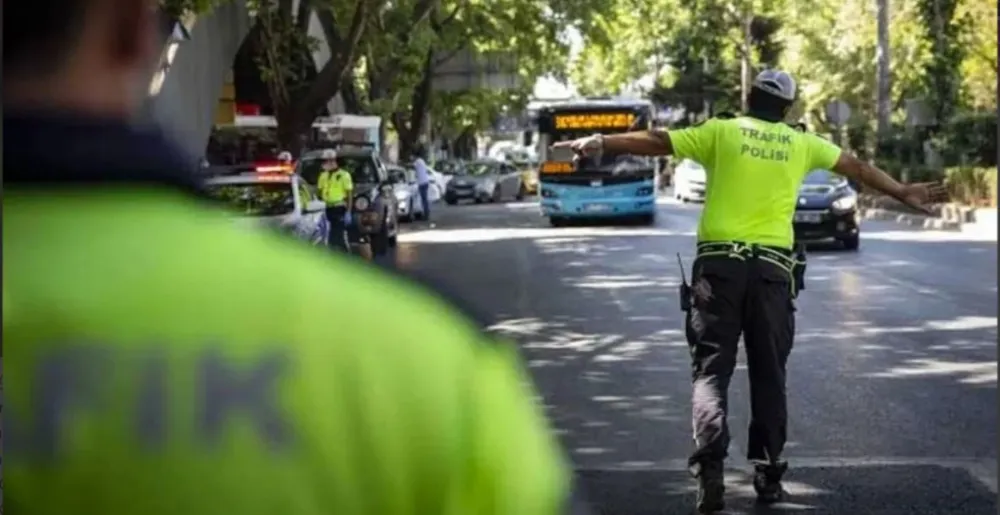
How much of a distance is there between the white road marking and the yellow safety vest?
13599 mm

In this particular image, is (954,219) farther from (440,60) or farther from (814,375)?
(440,60)

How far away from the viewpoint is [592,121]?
31.4m

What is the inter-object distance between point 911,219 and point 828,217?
31.3ft

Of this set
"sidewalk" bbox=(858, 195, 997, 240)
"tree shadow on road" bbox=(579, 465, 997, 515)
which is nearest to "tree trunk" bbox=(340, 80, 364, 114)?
"sidewalk" bbox=(858, 195, 997, 240)

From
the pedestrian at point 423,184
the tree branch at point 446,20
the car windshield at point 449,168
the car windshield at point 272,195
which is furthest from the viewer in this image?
the car windshield at point 449,168

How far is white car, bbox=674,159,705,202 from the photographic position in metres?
43.0

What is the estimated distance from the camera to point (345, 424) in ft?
4.20

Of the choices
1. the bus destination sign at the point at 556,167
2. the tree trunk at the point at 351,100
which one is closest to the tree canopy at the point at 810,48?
the tree trunk at the point at 351,100

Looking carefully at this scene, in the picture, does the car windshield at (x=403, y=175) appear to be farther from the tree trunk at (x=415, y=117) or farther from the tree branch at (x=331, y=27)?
the tree trunk at (x=415, y=117)

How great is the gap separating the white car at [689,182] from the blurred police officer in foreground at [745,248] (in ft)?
118

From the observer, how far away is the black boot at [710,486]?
630cm

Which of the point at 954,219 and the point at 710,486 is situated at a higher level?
the point at 710,486

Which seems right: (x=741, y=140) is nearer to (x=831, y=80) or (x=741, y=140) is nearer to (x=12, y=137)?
(x=12, y=137)

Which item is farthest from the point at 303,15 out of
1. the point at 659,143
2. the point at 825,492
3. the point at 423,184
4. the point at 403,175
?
the point at 659,143
